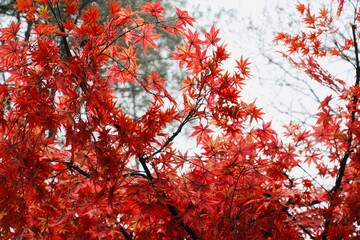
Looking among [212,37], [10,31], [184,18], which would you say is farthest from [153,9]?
[10,31]

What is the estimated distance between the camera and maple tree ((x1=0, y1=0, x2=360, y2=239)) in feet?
4.72

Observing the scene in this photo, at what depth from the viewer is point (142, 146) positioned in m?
1.49

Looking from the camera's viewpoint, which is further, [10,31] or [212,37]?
[212,37]

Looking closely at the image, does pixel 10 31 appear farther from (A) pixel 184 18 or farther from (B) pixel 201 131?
(B) pixel 201 131

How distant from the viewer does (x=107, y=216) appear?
6.82 ft

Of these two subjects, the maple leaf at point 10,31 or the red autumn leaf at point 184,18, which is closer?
the maple leaf at point 10,31

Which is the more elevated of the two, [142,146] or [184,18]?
[184,18]

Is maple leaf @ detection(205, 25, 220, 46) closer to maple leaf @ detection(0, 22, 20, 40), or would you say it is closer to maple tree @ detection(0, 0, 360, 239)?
maple tree @ detection(0, 0, 360, 239)

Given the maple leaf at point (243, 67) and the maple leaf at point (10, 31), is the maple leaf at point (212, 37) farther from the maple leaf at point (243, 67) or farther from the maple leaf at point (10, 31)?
the maple leaf at point (10, 31)

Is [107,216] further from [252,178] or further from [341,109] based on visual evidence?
[341,109]

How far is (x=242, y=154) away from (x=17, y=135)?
0.75 m

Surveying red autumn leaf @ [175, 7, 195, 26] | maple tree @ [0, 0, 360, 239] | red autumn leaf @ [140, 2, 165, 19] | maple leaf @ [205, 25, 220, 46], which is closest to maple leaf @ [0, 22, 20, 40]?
maple tree @ [0, 0, 360, 239]

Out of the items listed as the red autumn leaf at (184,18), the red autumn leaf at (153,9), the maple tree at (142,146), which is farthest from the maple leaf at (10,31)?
the red autumn leaf at (184,18)

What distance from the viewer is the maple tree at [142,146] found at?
1439 millimetres
